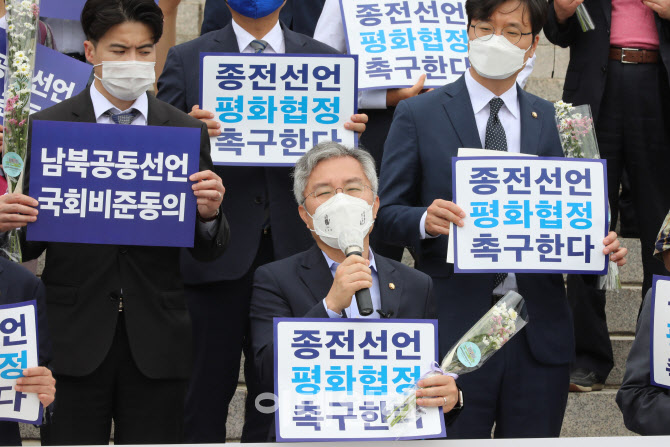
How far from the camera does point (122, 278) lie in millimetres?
4648

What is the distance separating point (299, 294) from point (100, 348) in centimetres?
83

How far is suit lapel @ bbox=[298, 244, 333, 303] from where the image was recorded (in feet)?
14.2

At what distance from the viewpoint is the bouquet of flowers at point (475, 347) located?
12.5 feet

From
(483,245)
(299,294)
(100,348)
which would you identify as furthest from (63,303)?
(483,245)

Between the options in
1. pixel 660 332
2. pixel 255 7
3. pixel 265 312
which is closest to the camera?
pixel 660 332

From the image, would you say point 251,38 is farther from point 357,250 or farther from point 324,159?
point 357,250

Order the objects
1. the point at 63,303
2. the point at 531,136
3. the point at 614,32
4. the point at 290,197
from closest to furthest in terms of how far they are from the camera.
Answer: the point at 63,303
the point at 531,136
the point at 290,197
the point at 614,32

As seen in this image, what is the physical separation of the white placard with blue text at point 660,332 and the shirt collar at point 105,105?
82.0 inches

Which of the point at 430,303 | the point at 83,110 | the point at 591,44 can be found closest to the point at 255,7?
the point at 83,110

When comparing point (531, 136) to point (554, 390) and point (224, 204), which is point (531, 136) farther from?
point (224, 204)

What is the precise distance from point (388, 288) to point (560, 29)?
99.8 inches

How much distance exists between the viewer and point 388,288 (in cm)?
437

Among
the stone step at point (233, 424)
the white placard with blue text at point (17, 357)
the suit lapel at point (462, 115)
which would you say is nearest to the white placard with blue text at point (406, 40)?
the suit lapel at point (462, 115)

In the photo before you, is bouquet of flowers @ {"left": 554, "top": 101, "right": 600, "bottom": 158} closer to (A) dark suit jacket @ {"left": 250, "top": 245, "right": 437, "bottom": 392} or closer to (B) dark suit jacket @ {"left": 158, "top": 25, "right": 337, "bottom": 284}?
(A) dark suit jacket @ {"left": 250, "top": 245, "right": 437, "bottom": 392}
